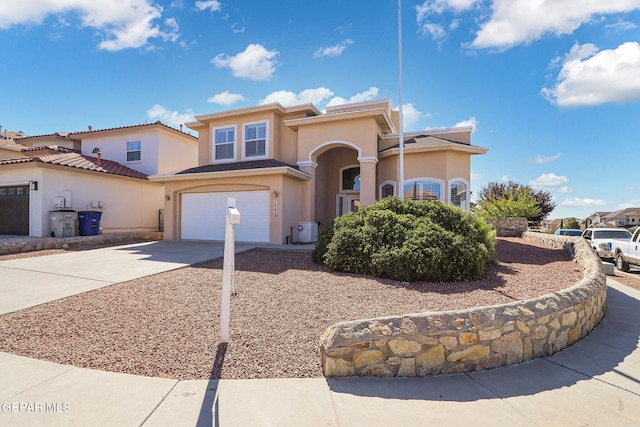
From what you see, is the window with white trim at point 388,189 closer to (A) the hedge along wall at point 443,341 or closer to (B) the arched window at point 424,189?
(B) the arched window at point 424,189

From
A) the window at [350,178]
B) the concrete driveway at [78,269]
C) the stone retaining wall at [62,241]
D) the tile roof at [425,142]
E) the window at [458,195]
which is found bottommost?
the concrete driveway at [78,269]

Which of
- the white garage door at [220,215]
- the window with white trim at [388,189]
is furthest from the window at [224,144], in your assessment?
the window with white trim at [388,189]

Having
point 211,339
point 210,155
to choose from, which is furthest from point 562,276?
point 210,155

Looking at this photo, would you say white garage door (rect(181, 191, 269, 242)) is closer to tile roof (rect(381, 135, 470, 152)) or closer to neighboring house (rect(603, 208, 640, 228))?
tile roof (rect(381, 135, 470, 152))

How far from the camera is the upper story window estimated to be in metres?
15.1

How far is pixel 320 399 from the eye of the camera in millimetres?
2926

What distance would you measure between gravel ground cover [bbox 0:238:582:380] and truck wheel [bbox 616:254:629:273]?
7228mm

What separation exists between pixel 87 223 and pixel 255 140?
8.45 m

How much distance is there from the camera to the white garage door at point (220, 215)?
521 inches

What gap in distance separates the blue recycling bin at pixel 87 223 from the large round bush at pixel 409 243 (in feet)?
37.1

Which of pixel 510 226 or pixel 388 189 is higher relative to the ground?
pixel 388 189

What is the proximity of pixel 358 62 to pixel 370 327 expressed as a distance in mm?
11544

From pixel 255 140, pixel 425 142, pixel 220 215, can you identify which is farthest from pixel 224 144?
pixel 425 142

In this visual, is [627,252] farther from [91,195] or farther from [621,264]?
[91,195]
